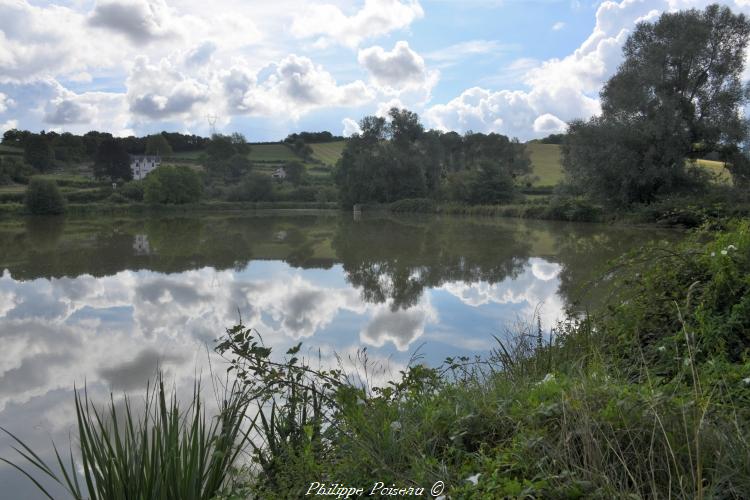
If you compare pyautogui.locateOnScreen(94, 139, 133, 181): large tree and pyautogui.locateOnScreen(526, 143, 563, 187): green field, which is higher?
pyautogui.locateOnScreen(94, 139, 133, 181): large tree

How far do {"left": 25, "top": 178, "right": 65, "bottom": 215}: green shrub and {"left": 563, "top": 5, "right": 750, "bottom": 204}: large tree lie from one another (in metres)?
38.4

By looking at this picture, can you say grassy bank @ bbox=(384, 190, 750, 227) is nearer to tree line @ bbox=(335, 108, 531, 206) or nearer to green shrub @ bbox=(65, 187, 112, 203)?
tree line @ bbox=(335, 108, 531, 206)

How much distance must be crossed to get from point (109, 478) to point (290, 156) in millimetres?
85404

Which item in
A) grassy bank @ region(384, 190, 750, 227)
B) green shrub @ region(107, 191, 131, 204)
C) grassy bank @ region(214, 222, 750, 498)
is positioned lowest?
grassy bank @ region(384, 190, 750, 227)

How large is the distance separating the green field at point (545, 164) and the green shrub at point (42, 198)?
42328mm

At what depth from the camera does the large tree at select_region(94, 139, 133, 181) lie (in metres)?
66.4

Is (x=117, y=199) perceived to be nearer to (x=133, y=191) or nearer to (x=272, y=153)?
(x=133, y=191)

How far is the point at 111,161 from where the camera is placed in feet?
219

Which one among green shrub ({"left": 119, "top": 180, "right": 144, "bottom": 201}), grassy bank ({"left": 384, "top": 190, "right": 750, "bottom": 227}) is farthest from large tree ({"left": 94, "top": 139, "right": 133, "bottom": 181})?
grassy bank ({"left": 384, "top": 190, "right": 750, "bottom": 227})

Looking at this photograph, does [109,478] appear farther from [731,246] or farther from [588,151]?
[588,151]

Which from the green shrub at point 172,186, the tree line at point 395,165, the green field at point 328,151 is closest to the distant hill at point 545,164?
the tree line at point 395,165

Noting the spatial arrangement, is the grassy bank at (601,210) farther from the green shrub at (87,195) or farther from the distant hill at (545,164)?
the green shrub at (87,195)

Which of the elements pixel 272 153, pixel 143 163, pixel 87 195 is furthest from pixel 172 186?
pixel 272 153

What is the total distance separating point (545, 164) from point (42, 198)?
51476 millimetres
